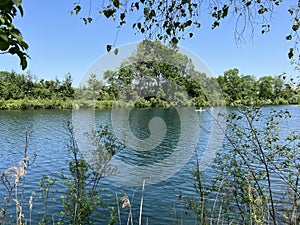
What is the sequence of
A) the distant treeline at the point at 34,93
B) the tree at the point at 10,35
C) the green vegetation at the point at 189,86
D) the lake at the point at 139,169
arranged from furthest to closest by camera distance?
the distant treeline at the point at 34,93 < the lake at the point at 139,169 < the green vegetation at the point at 189,86 < the tree at the point at 10,35

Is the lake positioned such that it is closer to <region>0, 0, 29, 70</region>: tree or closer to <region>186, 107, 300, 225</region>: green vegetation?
<region>186, 107, 300, 225</region>: green vegetation

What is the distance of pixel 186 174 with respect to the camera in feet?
31.4

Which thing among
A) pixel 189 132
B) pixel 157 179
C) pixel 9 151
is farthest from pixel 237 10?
pixel 189 132

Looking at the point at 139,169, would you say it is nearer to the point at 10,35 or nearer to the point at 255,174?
the point at 255,174

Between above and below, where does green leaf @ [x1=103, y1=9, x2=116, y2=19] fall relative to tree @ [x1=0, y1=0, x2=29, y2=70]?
above

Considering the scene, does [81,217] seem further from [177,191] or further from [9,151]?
[9,151]

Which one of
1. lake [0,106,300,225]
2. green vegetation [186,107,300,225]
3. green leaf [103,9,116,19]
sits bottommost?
lake [0,106,300,225]

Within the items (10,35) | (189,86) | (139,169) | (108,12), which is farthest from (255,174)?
(139,169)

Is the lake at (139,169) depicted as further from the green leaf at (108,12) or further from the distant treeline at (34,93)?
the distant treeline at (34,93)

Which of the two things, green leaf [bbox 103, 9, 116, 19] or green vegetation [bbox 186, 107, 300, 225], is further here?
green vegetation [bbox 186, 107, 300, 225]

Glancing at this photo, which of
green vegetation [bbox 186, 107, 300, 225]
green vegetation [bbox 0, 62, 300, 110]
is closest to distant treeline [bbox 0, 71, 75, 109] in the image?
green vegetation [bbox 0, 62, 300, 110]

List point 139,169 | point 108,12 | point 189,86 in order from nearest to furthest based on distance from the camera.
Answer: point 108,12, point 189,86, point 139,169

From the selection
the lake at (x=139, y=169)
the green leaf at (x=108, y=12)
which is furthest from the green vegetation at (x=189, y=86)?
the green leaf at (x=108, y=12)

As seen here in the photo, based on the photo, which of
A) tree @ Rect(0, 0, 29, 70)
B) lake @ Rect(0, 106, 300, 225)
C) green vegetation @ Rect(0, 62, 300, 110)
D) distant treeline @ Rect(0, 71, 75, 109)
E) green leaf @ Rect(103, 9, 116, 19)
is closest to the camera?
tree @ Rect(0, 0, 29, 70)
